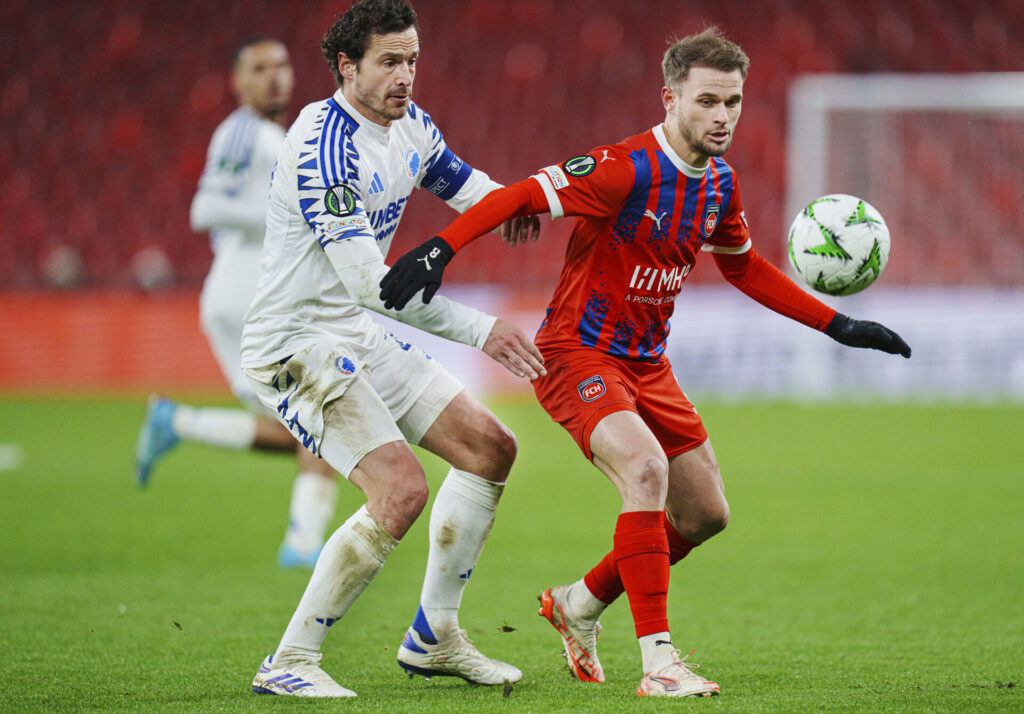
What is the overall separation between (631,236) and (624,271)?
0.39 ft

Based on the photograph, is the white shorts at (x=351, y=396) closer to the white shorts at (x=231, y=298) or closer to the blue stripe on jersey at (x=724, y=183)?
the blue stripe on jersey at (x=724, y=183)

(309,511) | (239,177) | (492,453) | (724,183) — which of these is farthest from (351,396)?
(239,177)

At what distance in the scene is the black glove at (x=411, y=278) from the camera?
3555mm

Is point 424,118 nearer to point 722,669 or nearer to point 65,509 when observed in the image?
Answer: point 722,669

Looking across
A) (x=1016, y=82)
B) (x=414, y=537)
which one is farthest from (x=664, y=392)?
(x=1016, y=82)

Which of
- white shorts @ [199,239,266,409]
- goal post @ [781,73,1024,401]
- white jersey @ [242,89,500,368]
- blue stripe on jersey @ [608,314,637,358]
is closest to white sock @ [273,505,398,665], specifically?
white jersey @ [242,89,500,368]

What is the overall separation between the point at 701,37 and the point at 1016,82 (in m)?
12.6

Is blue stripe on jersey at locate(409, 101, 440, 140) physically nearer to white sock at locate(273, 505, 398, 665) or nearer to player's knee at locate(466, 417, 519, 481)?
player's knee at locate(466, 417, 519, 481)

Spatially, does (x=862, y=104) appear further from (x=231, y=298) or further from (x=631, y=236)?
(x=631, y=236)

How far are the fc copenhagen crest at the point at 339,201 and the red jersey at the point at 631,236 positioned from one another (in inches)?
24.1

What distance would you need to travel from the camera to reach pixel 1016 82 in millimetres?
15242

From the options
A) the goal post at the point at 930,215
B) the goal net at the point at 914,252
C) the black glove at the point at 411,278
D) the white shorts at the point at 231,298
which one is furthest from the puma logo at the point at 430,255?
the goal net at the point at 914,252

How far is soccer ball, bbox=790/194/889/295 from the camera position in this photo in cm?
430

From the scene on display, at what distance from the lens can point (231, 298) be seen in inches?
266
